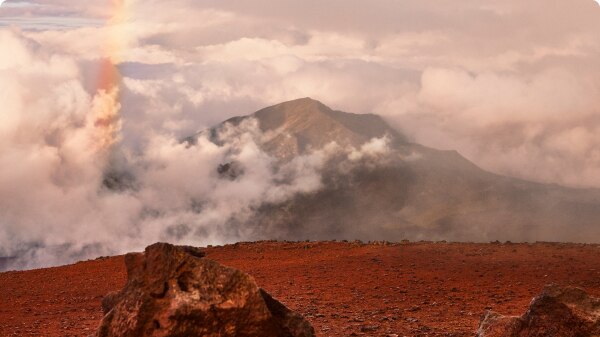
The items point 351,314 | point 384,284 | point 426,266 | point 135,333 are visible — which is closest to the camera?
point 135,333

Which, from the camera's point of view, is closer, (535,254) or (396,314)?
(396,314)

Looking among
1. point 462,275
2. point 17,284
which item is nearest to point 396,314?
point 462,275

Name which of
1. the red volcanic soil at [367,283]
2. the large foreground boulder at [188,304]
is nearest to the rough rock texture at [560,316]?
the large foreground boulder at [188,304]

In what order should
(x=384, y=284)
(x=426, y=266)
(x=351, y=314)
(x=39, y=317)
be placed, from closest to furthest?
(x=351, y=314)
(x=39, y=317)
(x=384, y=284)
(x=426, y=266)

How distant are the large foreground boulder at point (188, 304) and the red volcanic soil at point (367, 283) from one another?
245 inches

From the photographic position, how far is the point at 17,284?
102 ft

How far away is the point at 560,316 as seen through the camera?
12.6 meters

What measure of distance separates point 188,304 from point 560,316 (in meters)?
7.05

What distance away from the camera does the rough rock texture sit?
1241 cm

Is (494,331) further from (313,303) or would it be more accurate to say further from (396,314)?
(313,303)

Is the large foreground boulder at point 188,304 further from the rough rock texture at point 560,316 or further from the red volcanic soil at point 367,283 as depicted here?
the red volcanic soil at point 367,283

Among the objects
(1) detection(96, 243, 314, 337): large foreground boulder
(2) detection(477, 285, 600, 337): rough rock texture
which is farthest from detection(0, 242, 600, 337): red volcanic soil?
(1) detection(96, 243, 314, 337): large foreground boulder

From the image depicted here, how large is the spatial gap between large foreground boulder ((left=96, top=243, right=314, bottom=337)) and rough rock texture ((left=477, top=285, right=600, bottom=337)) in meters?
4.29

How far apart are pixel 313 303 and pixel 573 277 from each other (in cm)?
1149
